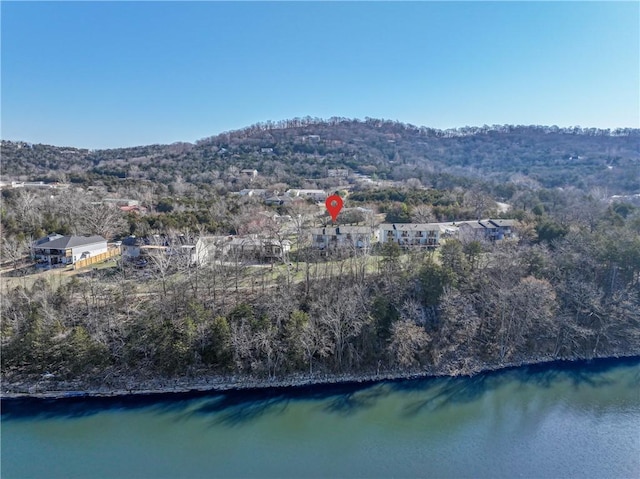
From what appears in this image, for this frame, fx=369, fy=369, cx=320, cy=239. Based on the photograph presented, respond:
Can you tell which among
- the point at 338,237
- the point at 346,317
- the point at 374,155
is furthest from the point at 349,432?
the point at 374,155

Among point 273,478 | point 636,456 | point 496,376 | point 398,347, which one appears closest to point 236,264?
point 398,347

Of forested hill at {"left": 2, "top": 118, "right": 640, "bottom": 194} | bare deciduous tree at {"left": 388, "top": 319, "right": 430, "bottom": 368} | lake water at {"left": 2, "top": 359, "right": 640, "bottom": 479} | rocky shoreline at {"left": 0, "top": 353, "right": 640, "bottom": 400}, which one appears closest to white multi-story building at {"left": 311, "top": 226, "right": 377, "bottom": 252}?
bare deciduous tree at {"left": 388, "top": 319, "right": 430, "bottom": 368}

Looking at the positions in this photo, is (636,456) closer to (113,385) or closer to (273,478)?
(273,478)

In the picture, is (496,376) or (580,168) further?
(580,168)

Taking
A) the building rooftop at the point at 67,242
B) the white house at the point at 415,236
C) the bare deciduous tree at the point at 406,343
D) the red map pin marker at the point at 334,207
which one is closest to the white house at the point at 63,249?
the building rooftop at the point at 67,242

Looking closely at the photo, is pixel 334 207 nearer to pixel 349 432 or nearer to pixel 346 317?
pixel 346 317

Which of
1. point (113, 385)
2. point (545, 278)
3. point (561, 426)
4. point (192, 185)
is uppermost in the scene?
point (192, 185)

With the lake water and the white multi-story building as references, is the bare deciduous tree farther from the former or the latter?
the white multi-story building
